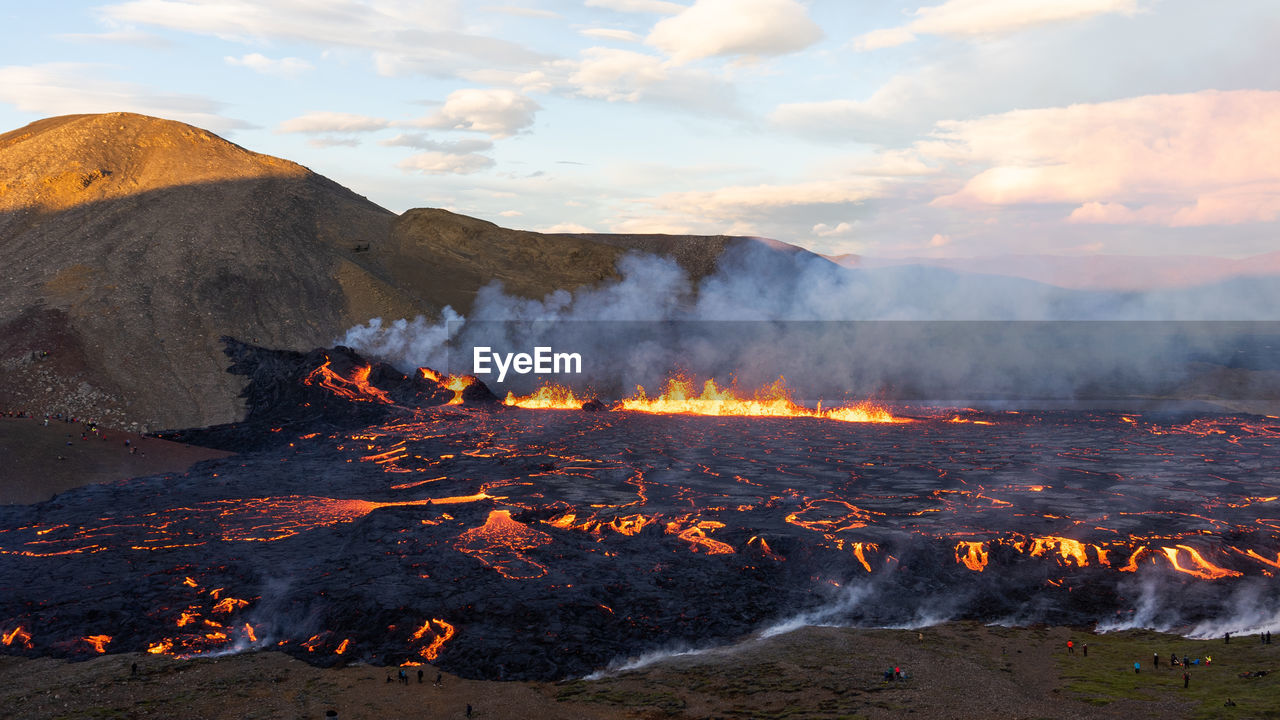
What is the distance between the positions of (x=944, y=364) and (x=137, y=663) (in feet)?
408

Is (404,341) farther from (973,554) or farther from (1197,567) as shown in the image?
(1197,567)

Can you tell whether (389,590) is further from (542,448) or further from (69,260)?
(69,260)

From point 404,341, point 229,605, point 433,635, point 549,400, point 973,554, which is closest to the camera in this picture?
point 433,635

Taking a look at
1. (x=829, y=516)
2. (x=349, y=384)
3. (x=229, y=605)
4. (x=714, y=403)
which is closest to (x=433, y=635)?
(x=229, y=605)

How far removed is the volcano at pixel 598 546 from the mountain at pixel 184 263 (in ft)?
56.5

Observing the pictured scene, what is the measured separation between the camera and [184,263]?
104062mm

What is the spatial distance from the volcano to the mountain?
17.2 m

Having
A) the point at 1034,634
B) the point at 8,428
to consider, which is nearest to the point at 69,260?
the point at 8,428

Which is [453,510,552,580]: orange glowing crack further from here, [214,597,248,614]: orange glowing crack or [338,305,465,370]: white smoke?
[338,305,465,370]: white smoke

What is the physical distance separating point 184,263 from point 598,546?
271 feet

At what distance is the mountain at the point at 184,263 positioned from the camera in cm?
8362

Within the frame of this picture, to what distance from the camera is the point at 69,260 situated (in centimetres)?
10081

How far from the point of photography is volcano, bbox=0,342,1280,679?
35.0 metres

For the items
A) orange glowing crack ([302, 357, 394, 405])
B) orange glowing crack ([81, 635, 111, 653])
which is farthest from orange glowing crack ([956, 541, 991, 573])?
orange glowing crack ([302, 357, 394, 405])
